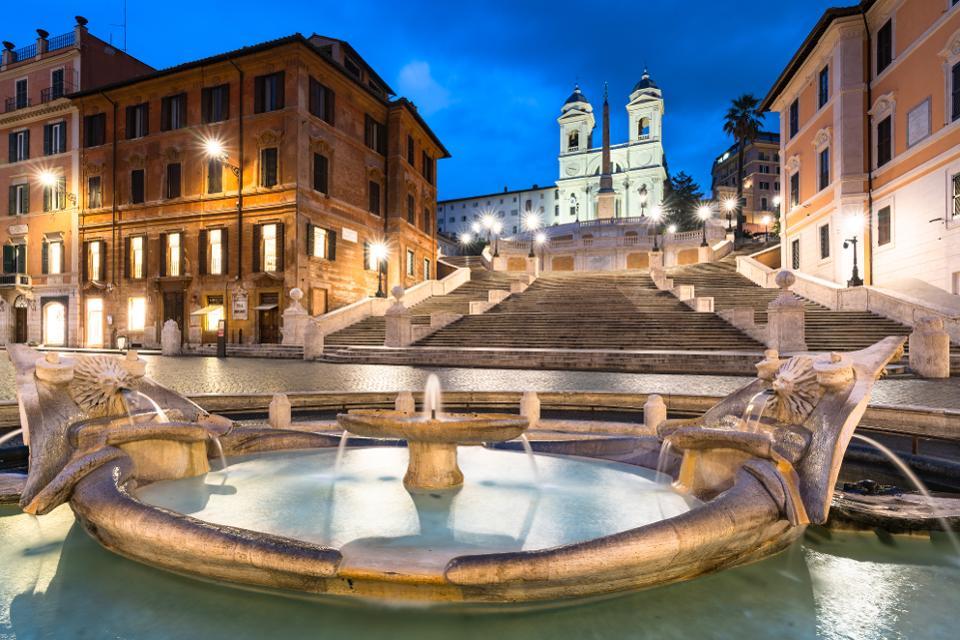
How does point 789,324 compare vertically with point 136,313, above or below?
below

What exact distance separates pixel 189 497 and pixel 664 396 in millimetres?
6137

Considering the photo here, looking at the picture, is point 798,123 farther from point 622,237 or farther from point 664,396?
point 664,396

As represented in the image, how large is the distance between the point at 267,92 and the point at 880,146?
29.7 metres

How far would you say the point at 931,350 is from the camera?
39.9 ft

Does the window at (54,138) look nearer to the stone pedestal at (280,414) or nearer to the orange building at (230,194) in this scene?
the orange building at (230,194)

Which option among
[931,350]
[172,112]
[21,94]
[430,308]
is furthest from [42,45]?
[931,350]

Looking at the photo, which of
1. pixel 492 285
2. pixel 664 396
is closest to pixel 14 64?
pixel 492 285

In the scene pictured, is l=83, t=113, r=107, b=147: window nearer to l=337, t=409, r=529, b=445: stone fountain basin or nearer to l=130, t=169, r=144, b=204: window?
l=130, t=169, r=144, b=204: window

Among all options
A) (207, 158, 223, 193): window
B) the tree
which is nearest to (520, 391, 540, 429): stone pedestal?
(207, 158, 223, 193): window

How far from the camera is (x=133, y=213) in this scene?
1224 inches

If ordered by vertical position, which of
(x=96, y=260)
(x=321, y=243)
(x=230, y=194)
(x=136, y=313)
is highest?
(x=230, y=194)

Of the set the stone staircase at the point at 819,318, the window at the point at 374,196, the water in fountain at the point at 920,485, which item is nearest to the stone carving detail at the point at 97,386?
the water in fountain at the point at 920,485

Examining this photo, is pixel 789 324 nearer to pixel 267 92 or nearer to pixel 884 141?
pixel 884 141

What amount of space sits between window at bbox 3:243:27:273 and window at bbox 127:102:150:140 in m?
11.8
